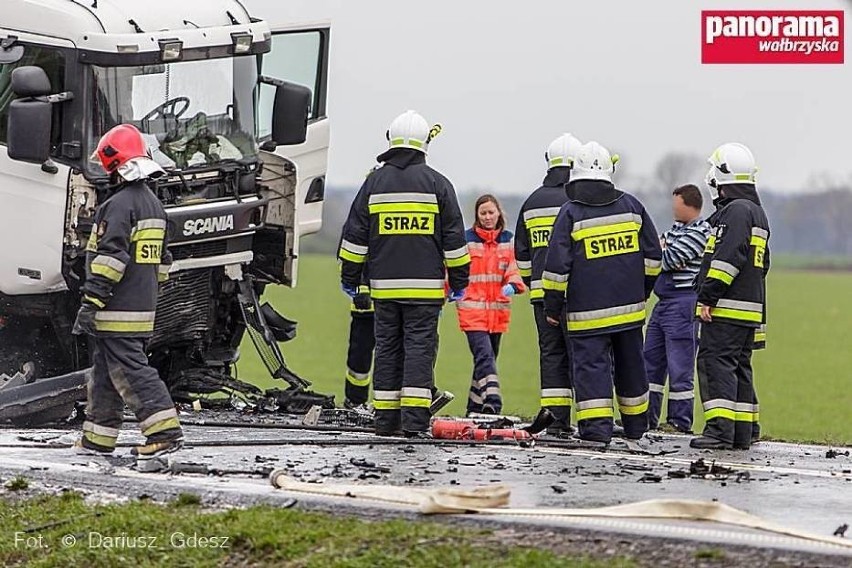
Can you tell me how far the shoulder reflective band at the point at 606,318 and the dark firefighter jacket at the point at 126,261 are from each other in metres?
2.71

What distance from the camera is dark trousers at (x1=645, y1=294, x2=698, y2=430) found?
11.4 m

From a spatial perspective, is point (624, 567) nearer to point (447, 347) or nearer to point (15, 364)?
point (15, 364)

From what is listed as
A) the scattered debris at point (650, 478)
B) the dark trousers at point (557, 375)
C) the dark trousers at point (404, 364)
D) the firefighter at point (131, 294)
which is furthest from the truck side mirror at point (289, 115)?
the scattered debris at point (650, 478)

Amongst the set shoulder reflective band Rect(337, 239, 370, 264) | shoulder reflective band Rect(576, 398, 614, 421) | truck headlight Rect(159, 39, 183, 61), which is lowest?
shoulder reflective band Rect(576, 398, 614, 421)

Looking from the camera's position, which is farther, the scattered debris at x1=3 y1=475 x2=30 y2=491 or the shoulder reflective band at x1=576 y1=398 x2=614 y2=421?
the shoulder reflective band at x1=576 y1=398 x2=614 y2=421

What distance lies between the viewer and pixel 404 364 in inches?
397

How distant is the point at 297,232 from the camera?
12180 mm

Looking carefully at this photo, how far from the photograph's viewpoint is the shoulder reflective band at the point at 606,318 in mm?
9938

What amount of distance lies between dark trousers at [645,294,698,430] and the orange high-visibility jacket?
1149 mm

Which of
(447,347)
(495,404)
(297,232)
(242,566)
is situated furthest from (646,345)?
(447,347)

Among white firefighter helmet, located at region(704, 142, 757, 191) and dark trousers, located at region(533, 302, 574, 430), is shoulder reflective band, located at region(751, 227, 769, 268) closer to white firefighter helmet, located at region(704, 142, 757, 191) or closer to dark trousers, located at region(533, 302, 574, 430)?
white firefighter helmet, located at region(704, 142, 757, 191)

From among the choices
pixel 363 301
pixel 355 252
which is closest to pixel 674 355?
pixel 363 301

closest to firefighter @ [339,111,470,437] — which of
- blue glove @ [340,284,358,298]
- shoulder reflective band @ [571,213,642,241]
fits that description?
blue glove @ [340,284,358,298]

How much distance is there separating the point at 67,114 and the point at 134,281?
2.65 m
